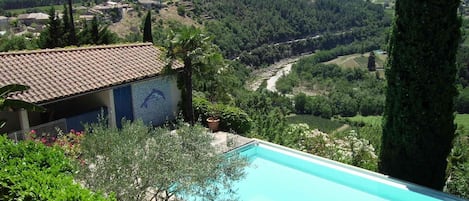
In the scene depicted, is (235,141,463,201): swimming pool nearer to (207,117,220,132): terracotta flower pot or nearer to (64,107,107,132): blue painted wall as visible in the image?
(207,117,220,132): terracotta flower pot

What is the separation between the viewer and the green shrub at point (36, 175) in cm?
646

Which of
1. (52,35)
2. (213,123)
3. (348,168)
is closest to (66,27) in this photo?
(52,35)

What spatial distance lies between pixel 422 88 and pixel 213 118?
28.3ft

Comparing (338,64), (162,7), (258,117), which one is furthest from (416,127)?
(338,64)

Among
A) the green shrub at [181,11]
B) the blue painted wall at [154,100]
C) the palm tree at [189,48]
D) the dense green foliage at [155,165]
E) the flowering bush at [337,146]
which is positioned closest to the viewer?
the dense green foliage at [155,165]

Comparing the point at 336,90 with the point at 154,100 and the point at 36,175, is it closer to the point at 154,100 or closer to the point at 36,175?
the point at 154,100

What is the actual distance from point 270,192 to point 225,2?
109112 mm

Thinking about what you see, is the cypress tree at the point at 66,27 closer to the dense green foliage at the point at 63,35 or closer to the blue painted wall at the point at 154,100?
the dense green foliage at the point at 63,35

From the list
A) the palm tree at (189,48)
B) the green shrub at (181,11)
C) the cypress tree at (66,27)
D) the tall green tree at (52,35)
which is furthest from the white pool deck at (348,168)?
the green shrub at (181,11)

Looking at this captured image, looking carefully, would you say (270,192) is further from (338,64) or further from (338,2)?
(338,2)

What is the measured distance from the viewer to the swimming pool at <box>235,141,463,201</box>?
12109mm

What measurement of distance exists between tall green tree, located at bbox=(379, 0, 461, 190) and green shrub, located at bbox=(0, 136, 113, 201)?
8.60 meters

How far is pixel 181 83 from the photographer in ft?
61.1

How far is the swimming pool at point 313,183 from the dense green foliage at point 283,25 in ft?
252
